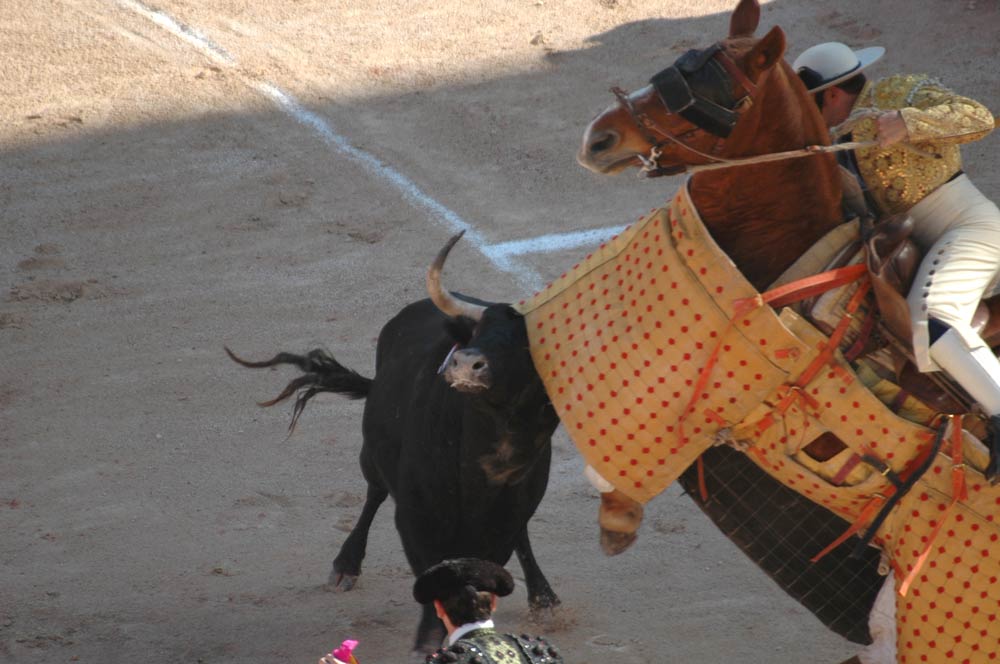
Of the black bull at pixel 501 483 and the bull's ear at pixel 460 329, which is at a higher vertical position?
the bull's ear at pixel 460 329

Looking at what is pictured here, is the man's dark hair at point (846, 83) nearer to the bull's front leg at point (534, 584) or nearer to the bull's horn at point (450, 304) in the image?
the bull's horn at point (450, 304)

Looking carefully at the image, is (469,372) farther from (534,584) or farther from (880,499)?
(534,584)

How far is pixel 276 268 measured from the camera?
7285mm

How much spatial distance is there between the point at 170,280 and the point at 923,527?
15.9 ft

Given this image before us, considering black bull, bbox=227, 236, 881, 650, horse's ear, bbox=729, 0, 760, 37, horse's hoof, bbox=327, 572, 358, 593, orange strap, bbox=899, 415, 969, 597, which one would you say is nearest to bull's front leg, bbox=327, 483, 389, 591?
horse's hoof, bbox=327, 572, 358, 593

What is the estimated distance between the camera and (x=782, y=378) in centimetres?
326

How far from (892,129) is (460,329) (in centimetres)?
130

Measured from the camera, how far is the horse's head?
310cm

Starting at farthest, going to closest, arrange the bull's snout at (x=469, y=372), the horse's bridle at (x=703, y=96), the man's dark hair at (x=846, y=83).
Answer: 1. the man's dark hair at (x=846, y=83)
2. the bull's snout at (x=469, y=372)
3. the horse's bridle at (x=703, y=96)

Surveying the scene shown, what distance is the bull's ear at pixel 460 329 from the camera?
3744mm

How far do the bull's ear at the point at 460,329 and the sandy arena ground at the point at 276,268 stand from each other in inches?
56.4

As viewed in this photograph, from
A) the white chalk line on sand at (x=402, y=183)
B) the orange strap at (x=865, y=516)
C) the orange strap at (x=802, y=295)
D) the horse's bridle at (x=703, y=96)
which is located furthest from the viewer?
the white chalk line on sand at (x=402, y=183)

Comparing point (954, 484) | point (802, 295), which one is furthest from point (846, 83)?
point (954, 484)

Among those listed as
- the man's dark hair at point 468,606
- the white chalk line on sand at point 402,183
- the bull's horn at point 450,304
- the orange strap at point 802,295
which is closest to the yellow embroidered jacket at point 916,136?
the orange strap at point 802,295
